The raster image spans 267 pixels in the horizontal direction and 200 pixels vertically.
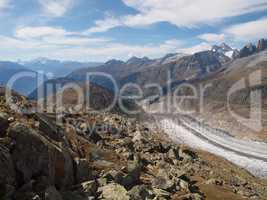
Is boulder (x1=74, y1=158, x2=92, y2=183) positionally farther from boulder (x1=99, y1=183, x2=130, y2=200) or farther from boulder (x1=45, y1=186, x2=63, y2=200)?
boulder (x1=45, y1=186, x2=63, y2=200)

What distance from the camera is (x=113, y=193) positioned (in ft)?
92.3

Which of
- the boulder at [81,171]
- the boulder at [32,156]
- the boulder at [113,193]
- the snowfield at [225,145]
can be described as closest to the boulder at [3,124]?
the boulder at [32,156]

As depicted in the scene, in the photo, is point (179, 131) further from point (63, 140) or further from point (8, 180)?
point (8, 180)

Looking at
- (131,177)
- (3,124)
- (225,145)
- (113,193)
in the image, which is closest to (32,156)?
(3,124)

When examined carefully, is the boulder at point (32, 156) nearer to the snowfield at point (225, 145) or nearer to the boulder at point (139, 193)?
the boulder at point (139, 193)

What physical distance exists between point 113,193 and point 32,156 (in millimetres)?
6534

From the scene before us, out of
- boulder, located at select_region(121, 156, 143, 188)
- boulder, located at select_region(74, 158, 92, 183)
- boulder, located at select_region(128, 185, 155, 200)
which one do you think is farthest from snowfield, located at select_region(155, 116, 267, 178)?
boulder, located at select_region(74, 158, 92, 183)

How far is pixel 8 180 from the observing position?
22.7 meters

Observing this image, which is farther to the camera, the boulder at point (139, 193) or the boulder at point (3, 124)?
the boulder at point (139, 193)

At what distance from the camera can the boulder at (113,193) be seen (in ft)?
90.8

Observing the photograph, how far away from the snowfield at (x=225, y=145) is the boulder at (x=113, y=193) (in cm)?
7068

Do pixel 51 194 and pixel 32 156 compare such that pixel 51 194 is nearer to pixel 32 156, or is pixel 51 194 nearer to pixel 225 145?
pixel 32 156

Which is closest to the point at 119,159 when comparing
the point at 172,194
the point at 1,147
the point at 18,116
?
the point at 172,194

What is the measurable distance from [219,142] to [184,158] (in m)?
74.6
